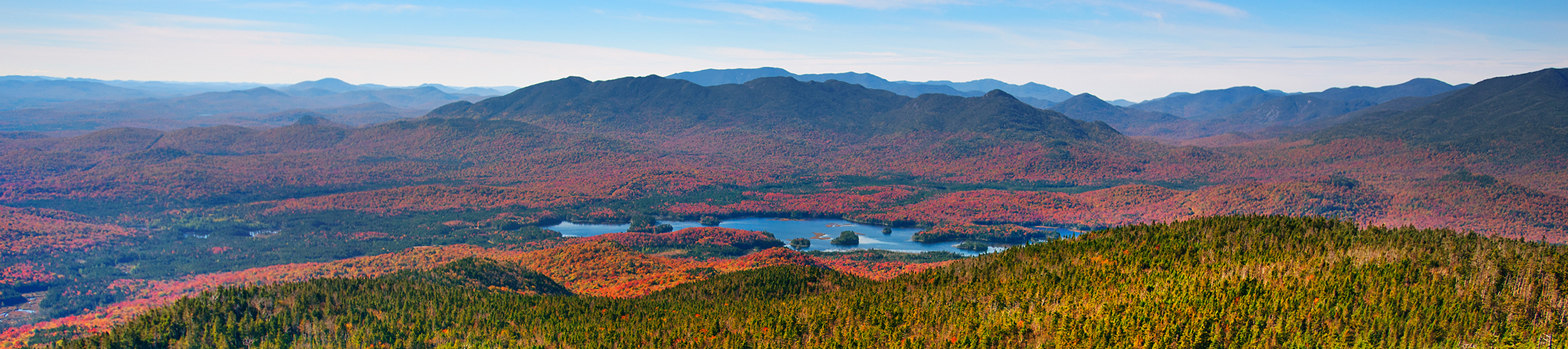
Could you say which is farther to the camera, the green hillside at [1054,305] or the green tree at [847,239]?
the green tree at [847,239]

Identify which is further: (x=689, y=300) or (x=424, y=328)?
(x=689, y=300)

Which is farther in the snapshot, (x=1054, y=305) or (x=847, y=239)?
(x=847, y=239)

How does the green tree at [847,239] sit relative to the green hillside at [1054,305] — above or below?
below

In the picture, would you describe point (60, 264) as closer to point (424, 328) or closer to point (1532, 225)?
point (424, 328)

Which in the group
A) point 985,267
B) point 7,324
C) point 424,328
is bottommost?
point 7,324

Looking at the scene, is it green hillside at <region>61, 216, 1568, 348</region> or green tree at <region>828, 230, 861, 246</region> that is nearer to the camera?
green hillside at <region>61, 216, 1568, 348</region>

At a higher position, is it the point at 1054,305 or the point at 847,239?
the point at 1054,305

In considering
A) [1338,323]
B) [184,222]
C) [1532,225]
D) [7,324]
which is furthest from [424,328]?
[1532,225]

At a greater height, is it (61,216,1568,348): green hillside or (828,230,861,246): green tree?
(61,216,1568,348): green hillside
